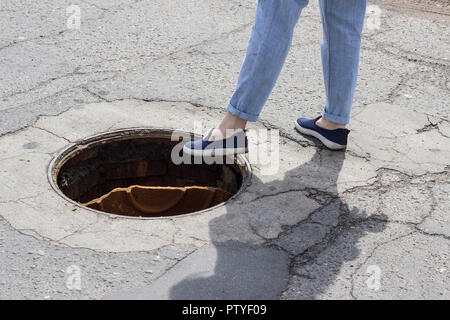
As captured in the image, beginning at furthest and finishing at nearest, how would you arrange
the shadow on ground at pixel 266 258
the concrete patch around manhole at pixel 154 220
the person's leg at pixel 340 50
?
the person's leg at pixel 340 50
the concrete patch around manhole at pixel 154 220
the shadow on ground at pixel 266 258

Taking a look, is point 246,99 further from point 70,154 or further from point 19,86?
point 19,86

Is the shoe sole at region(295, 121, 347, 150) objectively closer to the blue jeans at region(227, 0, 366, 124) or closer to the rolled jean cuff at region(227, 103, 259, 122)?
the blue jeans at region(227, 0, 366, 124)

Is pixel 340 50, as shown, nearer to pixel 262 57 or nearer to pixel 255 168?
pixel 262 57

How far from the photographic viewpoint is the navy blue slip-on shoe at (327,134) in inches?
149

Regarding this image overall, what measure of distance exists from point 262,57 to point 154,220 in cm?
95

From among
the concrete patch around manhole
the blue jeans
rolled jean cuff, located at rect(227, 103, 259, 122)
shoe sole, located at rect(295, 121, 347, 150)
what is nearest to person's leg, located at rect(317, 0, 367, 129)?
the blue jeans

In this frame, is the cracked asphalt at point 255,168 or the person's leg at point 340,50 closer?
the cracked asphalt at point 255,168

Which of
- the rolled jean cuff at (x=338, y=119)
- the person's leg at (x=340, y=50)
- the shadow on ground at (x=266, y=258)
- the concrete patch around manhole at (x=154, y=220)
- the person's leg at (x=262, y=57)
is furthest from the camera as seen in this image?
the rolled jean cuff at (x=338, y=119)

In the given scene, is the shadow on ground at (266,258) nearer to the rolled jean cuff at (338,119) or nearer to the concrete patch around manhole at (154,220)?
the concrete patch around manhole at (154,220)

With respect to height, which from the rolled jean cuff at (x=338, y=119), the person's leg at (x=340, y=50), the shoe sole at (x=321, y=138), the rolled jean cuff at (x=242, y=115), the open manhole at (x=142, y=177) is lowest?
the open manhole at (x=142, y=177)

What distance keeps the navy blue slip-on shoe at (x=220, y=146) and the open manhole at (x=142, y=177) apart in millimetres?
215

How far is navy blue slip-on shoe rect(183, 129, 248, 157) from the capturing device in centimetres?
349

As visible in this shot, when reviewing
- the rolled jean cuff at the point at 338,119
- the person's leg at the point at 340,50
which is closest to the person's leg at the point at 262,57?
the person's leg at the point at 340,50
